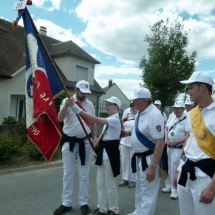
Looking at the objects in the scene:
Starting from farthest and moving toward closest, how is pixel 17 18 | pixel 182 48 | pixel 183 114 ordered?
1. pixel 182 48
2. pixel 183 114
3. pixel 17 18

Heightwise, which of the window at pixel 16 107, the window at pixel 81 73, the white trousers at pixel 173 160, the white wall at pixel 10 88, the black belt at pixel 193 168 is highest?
the window at pixel 81 73

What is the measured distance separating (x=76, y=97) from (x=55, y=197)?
2164 mm

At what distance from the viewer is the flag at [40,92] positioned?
3953 millimetres

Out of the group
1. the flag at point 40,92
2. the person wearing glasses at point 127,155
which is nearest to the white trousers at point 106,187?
the flag at point 40,92

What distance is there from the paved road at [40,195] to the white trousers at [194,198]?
2037mm

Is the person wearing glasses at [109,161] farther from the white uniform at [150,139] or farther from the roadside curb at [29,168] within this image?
the roadside curb at [29,168]

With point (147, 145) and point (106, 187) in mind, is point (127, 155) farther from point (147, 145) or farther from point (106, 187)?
point (147, 145)

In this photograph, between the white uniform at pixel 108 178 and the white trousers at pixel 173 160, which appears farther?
the white trousers at pixel 173 160

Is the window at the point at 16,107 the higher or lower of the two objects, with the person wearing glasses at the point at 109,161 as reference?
higher

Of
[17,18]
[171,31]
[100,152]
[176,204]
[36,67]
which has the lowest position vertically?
[176,204]

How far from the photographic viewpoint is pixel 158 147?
334cm

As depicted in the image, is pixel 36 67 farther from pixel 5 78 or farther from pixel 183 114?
pixel 5 78

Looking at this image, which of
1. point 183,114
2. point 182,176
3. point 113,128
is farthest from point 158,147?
point 183,114

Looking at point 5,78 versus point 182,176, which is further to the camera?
point 5,78
